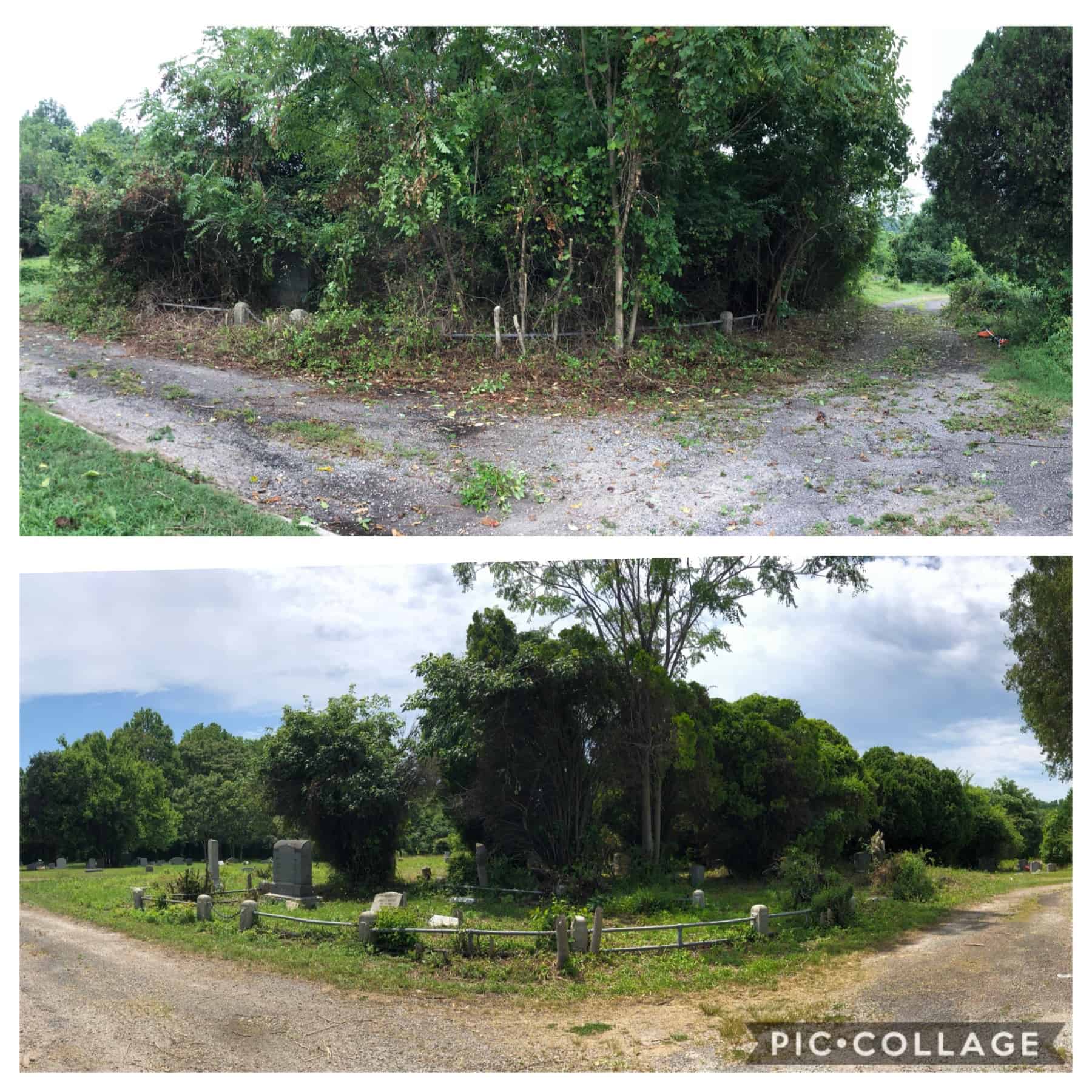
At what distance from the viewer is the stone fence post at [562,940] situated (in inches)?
195

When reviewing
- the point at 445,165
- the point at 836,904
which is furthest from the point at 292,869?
the point at 445,165

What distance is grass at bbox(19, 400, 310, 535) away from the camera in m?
5.22

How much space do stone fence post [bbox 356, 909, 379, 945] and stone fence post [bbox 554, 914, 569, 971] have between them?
99 centimetres

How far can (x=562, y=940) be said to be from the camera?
16.4ft

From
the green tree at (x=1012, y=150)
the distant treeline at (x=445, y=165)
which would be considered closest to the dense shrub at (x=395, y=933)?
the distant treeline at (x=445, y=165)

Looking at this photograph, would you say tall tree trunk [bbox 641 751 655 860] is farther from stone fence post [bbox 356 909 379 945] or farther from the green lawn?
the green lawn

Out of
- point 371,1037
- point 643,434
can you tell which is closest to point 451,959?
point 371,1037

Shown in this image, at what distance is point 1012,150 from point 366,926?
7694mm

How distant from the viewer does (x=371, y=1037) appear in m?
4.84

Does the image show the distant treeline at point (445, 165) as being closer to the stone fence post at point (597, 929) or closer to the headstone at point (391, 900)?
the headstone at point (391, 900)

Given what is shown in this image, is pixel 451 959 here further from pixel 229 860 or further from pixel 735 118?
pixel 735 118

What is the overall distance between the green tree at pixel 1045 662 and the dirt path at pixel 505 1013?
2.52 ft

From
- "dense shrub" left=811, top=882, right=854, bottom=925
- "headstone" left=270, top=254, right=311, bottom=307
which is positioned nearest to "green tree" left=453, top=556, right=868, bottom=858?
"dense shrub" left=811, top=882, right=854, bottom=925

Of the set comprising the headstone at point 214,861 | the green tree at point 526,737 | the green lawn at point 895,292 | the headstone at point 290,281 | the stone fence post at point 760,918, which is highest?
the green lawn at point 895,292
